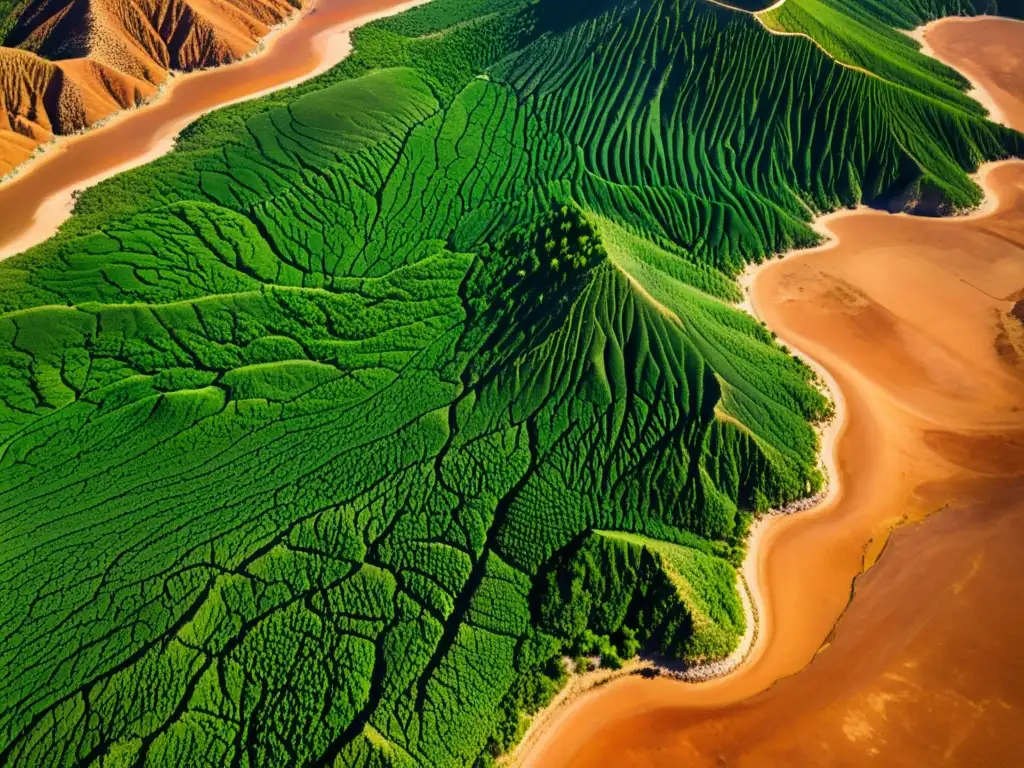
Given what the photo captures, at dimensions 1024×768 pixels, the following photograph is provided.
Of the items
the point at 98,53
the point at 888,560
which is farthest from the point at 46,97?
the point at 888,560

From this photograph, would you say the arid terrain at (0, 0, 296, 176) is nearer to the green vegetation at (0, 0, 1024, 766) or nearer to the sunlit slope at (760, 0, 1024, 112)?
the green vegetation at (0, 0, 1024, 766)

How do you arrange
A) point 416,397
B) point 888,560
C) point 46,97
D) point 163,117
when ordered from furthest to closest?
point 163,117 < point 46,97 < point 416,397 < point 888,560

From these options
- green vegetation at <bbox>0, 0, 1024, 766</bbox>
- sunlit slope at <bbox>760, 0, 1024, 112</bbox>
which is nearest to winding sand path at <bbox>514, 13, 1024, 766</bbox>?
green vegetation at <bbox>0, 0, 1024, 766</bbox>

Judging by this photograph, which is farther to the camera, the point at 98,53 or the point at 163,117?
the point at 98,53

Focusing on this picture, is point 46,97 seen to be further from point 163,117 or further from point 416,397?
point 416,397

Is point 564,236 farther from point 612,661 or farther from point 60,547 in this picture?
point 60,547

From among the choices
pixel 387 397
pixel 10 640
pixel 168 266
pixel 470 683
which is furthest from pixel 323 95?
pixel 470 683
